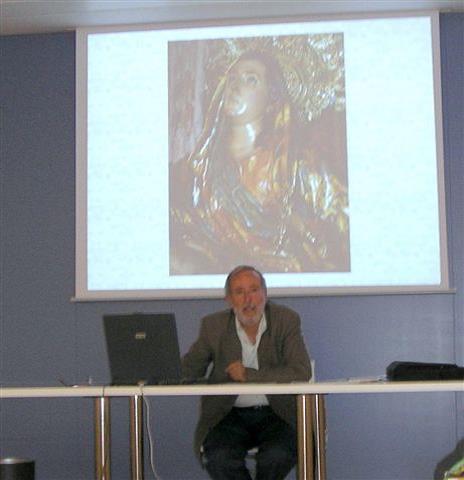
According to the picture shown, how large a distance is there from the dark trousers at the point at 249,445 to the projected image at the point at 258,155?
1223 millimetres

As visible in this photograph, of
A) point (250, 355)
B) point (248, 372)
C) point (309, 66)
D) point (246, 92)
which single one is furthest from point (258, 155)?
point (248, 372)

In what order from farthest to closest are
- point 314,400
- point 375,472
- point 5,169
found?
1. point 5,169
2. point 375,472
3. point 314,400

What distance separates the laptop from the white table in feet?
0.33

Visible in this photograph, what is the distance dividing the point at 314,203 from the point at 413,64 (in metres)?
0.91

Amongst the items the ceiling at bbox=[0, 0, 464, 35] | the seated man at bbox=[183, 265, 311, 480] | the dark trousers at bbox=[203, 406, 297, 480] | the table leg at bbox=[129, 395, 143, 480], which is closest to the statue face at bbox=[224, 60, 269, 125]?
the ceiling at bbox=[0, 0, 464, 35]

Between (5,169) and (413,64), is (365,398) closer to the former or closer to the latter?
(413,64)

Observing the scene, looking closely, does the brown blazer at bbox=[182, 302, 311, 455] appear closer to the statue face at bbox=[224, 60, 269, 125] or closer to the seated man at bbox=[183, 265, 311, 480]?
the seated man at bbox=[183, 265, 311, 480]

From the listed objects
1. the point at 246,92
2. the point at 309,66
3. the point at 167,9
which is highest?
the point at 167,9

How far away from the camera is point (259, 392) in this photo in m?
3.63

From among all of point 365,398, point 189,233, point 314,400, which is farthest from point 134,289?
point 314,400

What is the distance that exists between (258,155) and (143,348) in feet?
6.13

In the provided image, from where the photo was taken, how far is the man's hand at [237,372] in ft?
12.9

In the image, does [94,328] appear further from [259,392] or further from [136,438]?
[259,392]

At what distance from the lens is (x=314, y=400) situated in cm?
375
